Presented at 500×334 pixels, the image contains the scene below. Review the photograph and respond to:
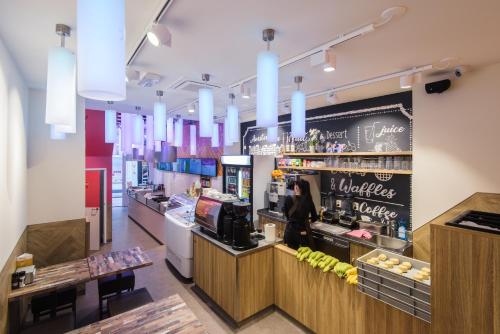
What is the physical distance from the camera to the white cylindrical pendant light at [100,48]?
1037mm

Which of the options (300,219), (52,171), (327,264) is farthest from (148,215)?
(327,264)

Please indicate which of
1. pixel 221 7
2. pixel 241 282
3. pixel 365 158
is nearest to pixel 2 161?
pixel 221 7

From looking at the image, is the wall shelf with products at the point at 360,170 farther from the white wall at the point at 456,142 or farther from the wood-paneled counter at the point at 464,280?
the wood-paneled counter at the point at 464,280

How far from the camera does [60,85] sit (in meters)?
1.59

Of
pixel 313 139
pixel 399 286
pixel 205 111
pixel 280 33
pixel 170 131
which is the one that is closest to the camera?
pixel 399 286

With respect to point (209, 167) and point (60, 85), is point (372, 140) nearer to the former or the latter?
point (209, 167)

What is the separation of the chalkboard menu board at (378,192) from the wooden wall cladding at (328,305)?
1.85m

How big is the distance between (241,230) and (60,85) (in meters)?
2.26

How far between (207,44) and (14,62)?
7.10 ft

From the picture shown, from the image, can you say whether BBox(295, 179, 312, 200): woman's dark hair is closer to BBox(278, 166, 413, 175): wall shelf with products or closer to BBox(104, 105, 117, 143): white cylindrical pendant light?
BBox(278, 166, 413, 175): wall shelf with products

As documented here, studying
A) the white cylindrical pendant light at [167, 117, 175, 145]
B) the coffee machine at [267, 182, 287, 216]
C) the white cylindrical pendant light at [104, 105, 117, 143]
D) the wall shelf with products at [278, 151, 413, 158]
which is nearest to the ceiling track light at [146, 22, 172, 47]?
the white cylindrical pendant light at [104, 105, 117, 143]

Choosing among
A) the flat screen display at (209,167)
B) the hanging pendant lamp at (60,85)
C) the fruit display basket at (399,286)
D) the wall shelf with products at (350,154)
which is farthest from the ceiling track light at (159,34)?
the flat screen display at (209,167)

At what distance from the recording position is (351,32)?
1935 millimetres

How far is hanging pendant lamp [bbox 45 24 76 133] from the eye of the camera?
1.58 m
